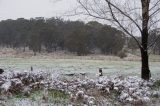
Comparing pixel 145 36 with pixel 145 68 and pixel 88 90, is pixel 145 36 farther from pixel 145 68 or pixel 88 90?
pixel 88 90

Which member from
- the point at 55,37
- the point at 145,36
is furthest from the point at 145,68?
the point at 55,37

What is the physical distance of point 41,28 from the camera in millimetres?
129625

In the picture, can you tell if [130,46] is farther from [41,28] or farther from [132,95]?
[41,28]

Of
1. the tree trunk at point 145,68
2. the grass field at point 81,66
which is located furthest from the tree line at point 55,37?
the tree trunk at point 145,68

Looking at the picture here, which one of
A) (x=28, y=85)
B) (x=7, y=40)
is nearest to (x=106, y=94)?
(x=28, y=85)

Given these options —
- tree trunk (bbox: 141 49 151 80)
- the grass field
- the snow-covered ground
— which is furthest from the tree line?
the snow-covered ground

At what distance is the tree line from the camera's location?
114438 mm

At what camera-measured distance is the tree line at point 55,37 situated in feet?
375

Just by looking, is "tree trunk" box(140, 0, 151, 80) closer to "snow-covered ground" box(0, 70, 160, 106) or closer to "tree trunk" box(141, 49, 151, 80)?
"tree trunk" box(141, 49, 151, 80)

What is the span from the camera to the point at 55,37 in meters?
128

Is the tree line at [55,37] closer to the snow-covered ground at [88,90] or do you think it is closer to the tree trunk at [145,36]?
the tree trunk at [145,36]

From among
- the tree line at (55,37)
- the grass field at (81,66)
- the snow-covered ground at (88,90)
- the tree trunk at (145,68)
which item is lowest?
the grass field at (81,66)

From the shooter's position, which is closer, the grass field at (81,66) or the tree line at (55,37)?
the grass field at (81,66)

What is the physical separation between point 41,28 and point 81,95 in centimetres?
12033
